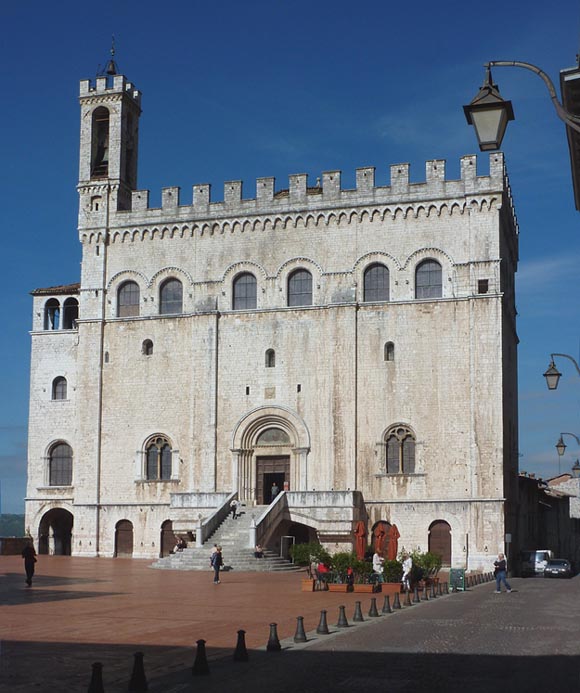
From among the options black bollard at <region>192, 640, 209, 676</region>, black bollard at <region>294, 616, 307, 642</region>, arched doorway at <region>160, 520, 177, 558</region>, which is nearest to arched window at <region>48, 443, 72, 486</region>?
arched doorway at <region>160, 520, 177, 558</region>

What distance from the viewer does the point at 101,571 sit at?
121 feet

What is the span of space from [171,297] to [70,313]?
24.9 feet

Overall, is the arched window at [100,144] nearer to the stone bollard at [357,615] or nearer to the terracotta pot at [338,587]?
the terracotta pot at [338,587]

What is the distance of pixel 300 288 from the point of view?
46406mm

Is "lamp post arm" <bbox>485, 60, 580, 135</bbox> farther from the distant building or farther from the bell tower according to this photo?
the bell tower

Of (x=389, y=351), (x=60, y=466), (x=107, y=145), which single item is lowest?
(x=60, y=466)

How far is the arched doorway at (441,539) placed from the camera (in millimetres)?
42438

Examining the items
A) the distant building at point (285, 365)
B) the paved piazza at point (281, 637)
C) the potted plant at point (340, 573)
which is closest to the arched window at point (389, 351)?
the distant building at point (285, 365)

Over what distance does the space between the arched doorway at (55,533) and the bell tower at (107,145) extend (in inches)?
573

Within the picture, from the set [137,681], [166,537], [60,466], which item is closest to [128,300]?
[60,466]

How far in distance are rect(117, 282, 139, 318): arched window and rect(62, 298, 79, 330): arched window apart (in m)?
4.31

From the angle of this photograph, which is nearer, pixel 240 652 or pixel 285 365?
pixel 240 652

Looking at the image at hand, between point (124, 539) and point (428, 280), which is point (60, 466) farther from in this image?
point (428, 280)

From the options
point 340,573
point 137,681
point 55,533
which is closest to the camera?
point 137,681
